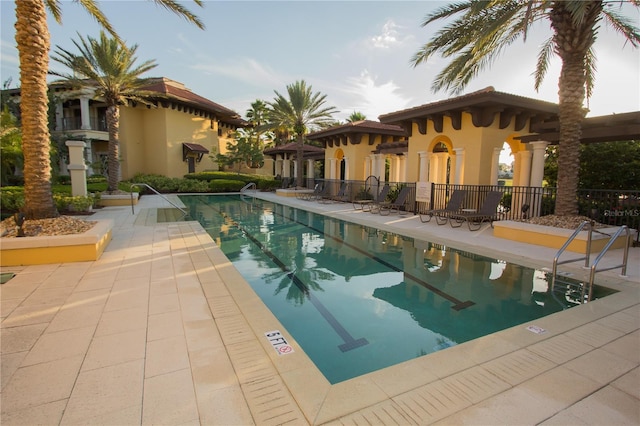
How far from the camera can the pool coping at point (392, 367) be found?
243cm

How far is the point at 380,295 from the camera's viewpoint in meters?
5.21

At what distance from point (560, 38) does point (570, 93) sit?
4.34 ft

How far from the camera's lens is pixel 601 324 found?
375 centimetres

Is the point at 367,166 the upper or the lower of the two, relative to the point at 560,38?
lower

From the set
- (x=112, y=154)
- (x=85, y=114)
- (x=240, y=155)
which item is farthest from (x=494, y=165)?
(x=85, y=114)

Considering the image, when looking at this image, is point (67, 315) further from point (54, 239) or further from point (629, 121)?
point (629, 121)

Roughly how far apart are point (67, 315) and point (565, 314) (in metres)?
5.96

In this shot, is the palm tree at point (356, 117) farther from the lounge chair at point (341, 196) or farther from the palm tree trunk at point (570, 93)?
the palm tree trunk at point (570, 93)

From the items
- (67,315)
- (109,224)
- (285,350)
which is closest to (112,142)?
(109,224)

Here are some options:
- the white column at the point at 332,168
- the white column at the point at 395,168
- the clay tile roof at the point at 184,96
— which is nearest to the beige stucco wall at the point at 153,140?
the clay tile roof at the point at 184,96

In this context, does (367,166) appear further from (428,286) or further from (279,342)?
(279,342)

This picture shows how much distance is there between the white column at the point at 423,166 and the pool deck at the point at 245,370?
9.52m

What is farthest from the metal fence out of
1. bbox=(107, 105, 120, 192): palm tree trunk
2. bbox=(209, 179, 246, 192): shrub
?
bbox=(209, 179, 246, 192): shrub

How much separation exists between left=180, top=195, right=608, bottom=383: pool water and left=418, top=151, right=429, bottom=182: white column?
552cm
